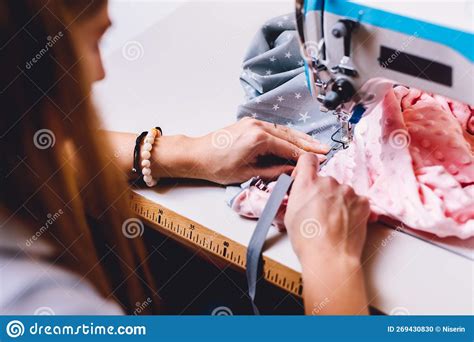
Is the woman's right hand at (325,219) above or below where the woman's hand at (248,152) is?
below

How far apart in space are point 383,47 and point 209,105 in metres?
0.43

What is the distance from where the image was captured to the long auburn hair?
0.92 m

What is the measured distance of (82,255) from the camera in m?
1.03

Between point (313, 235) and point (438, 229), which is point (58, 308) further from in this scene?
point (438, 229)

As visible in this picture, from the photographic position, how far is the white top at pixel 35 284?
96 cm

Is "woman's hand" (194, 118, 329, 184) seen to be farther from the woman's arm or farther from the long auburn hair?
the long auburn hair

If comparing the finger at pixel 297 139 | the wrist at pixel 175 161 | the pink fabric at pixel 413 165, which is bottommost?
the pink fabric at pixel 413 165

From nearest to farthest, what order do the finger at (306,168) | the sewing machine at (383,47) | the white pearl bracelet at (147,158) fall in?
the sewing machine at (383,47), the finger at (306,168), the white pearl bracelet at (147,158)

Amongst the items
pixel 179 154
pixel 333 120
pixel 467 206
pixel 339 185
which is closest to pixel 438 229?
pixel 467 206

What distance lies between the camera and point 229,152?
103cm

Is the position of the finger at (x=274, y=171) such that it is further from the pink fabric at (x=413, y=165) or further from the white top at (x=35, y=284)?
the white top at (x=35, y=284)

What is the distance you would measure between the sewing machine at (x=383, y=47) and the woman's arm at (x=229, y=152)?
0.42 ft

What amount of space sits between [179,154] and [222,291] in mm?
306

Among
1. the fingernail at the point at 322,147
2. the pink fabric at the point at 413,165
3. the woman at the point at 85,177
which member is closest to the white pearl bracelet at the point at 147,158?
the woman at the point at 85,177
